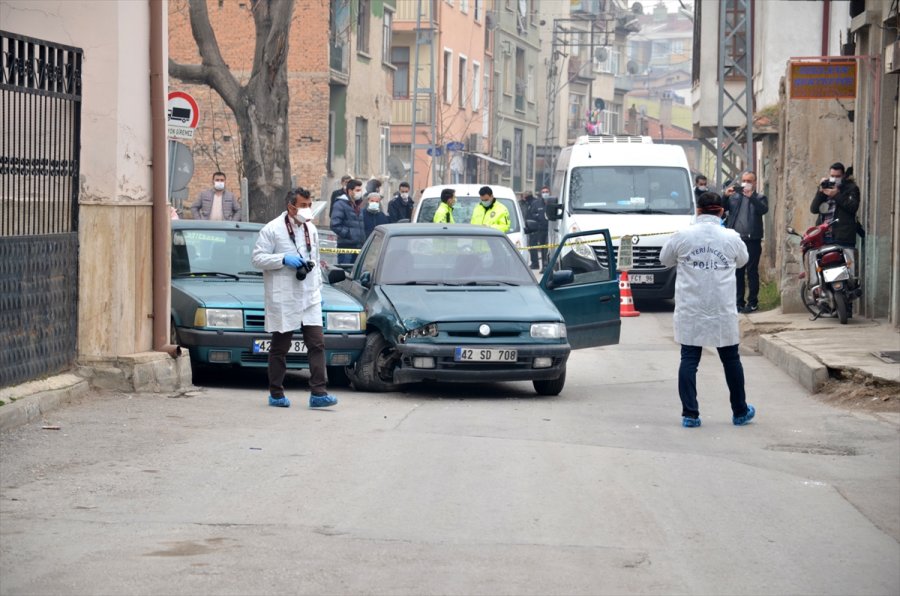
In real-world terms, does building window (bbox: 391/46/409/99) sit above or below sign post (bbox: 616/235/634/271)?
above

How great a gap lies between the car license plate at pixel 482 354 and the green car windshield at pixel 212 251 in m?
2.84

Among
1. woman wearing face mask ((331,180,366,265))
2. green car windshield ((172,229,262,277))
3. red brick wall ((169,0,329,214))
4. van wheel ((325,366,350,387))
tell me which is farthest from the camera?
red brick wall ((169,0,329,214))

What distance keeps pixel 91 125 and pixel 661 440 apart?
533 cm

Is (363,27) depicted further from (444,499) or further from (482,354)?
(444,499)

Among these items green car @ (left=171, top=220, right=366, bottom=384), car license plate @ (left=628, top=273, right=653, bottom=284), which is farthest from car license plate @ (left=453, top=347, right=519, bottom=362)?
car license plate @ (left=628, top=273, right=653, bottom=284)

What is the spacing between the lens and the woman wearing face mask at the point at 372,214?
24.5 meters

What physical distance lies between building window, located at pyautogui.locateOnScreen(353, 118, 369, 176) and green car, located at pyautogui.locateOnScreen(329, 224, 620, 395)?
3088cm

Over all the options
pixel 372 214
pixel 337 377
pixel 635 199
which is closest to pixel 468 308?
pixel 337 377

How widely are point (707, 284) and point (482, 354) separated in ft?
7.11

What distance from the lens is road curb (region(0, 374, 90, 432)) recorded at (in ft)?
32.4

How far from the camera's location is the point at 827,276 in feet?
56.7

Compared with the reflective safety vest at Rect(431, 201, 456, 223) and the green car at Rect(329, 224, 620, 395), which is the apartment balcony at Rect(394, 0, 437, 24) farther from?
the green car at Rect(329, 224, 620, 395)

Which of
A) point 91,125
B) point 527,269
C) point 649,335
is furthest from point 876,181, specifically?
point 91,125

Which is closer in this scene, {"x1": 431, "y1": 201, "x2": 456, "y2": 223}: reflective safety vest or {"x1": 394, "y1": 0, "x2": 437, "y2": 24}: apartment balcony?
→ {"x1": 431, "y1": 201, "x2": 456, "y2": 223}: reflective safety vest
